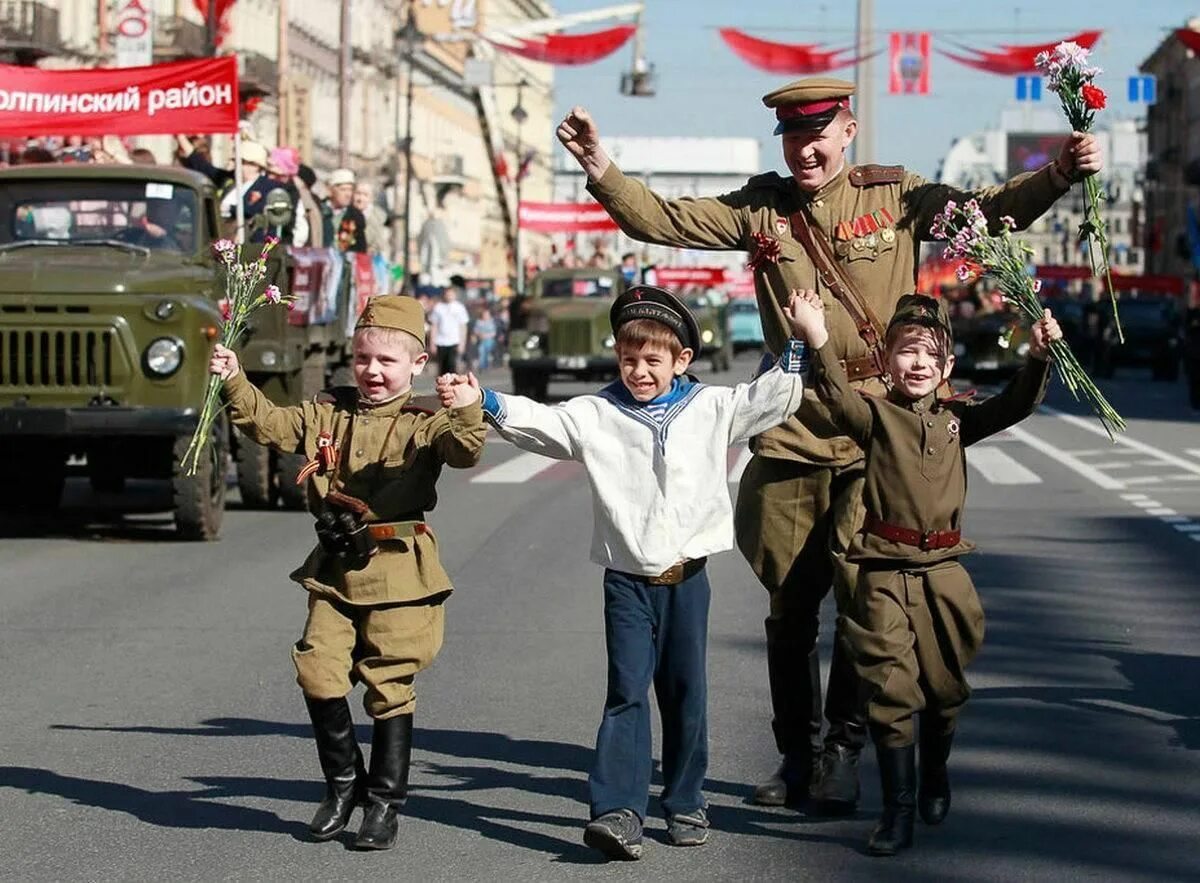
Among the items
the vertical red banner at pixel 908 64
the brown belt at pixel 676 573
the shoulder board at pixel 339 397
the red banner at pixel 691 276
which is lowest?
the brown belt at pixel 676 573

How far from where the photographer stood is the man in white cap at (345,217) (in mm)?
20469

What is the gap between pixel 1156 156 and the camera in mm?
149625

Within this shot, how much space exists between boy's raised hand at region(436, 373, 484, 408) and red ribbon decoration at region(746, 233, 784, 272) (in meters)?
1.08

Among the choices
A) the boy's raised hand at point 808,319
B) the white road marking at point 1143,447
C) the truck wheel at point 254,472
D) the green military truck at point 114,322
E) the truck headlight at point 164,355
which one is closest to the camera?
the boy's raised hand at point 808,319

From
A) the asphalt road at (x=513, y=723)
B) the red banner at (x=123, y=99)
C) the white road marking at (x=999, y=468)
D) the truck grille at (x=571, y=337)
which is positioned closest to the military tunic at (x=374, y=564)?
the asphalt road at (x=513, y=723)

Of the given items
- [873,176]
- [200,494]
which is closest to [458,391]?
[873,176]

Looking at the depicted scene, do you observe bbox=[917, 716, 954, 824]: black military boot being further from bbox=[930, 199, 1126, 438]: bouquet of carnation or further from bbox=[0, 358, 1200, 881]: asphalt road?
bbox=[930, 199, 1126, 438]: bouquet of carnation

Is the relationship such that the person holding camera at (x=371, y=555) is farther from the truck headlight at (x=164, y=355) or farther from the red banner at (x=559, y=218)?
the red banner at (x=559, y=218)

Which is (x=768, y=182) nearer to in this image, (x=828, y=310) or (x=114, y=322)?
(x=828, y=310)

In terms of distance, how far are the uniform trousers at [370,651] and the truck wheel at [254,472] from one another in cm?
1082

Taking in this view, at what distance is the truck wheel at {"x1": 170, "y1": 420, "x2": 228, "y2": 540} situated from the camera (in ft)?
49.3

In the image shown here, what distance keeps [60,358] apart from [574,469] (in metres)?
8.15

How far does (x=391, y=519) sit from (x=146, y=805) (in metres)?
1.21

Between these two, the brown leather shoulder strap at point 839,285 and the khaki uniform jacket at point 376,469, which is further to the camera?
the brown leather shoulder strap at point 839,285
